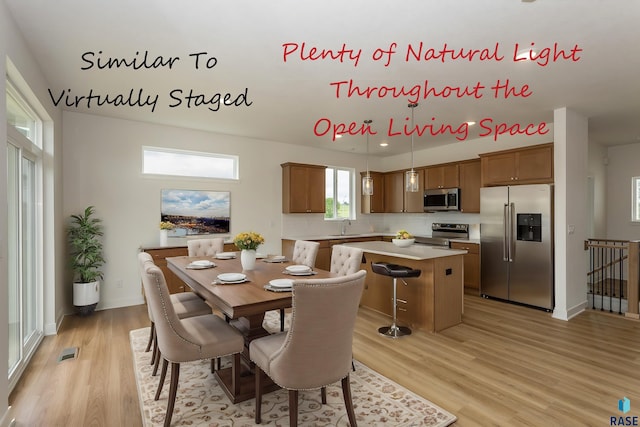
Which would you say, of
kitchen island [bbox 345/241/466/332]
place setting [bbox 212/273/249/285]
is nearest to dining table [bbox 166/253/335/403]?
place setting [bbox 212/273/249/285]

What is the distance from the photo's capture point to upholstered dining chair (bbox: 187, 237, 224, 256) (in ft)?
13.8

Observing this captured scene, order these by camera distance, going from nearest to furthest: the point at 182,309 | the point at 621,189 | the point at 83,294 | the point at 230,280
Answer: the point at 230,280, the point at 182,309, the point at 83,294, the point at 621,189

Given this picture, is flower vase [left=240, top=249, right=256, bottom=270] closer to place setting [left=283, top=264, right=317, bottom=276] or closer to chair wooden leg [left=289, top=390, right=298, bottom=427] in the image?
place setting [left=283, top=264, right=317, bottom=276]

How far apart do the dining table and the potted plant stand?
A: 5.22 feet

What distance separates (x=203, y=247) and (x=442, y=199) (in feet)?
13.9

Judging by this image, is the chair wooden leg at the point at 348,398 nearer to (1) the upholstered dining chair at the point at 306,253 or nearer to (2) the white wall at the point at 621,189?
(1) the upholstered dining chair at the point at 306,253

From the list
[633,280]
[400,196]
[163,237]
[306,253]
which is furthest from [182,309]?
[633,280]

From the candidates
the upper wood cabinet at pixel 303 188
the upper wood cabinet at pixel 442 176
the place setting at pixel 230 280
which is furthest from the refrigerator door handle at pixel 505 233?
the place setting at pixel 230 280

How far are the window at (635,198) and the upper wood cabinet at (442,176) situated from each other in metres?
3.55

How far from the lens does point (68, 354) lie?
3.13 meters

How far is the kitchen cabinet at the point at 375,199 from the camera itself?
23.9 feet

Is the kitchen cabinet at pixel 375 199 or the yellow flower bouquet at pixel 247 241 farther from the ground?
the kitchen cabinet at pixel 375 199

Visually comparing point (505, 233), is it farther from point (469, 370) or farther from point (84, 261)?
point (84, 261)

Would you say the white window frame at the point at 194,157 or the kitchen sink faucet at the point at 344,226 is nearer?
the white window frame at the point at 194,157
